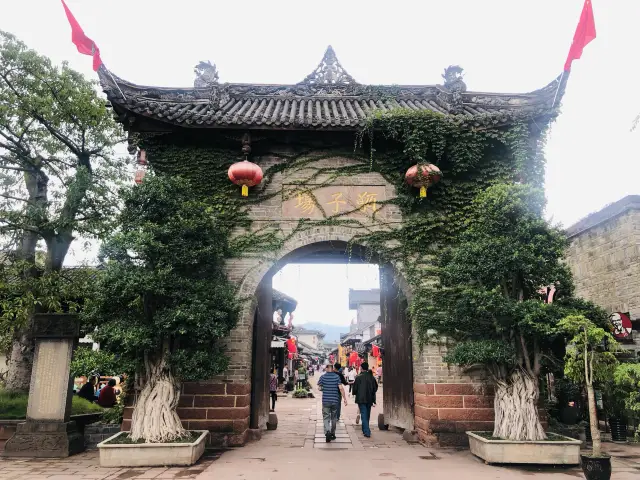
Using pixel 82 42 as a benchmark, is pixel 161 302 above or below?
below

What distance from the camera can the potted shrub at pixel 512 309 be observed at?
5812 millimetres

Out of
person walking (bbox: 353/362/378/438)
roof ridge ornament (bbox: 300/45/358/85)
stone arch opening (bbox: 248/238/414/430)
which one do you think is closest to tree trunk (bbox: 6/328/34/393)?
stone arch opening (bbox: 248/238/414/430)

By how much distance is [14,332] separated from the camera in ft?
25.1

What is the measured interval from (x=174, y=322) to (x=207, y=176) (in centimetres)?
299

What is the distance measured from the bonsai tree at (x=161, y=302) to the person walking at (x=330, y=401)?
7.79 feet

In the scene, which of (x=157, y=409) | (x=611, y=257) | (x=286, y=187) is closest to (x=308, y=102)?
(x=286, y=187)

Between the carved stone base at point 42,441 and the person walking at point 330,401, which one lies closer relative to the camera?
the carved stone base at point 42,441

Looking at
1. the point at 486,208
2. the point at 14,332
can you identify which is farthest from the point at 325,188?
the point at 14,332

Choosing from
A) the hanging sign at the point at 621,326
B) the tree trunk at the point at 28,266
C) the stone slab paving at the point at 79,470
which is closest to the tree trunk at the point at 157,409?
the stone slab paving at the point at 79,470

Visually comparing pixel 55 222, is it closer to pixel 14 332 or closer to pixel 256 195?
pixel 14 332

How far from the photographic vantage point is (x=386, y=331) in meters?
9.72

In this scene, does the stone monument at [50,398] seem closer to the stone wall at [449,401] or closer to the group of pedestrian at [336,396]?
the group of pedestrian at [336,396]

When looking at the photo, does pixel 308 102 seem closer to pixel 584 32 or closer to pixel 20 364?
pixel 584 32

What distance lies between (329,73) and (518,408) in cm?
796
